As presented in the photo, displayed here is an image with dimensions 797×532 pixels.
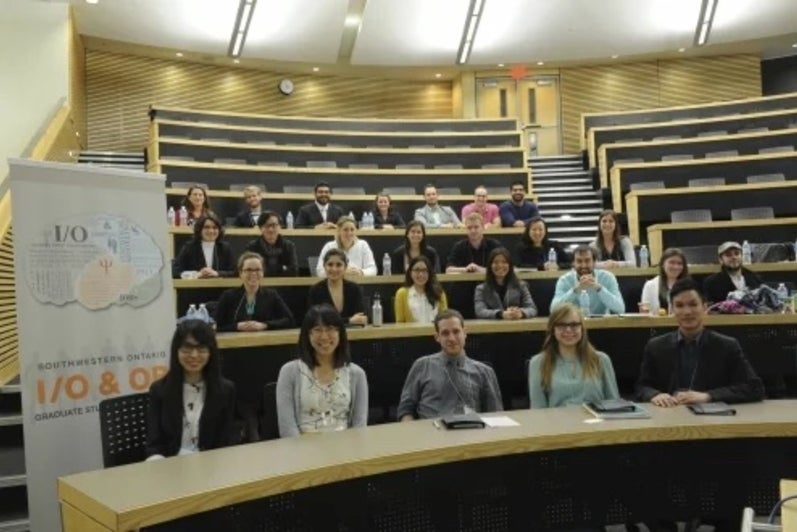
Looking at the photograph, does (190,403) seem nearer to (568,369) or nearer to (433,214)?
(568,369)

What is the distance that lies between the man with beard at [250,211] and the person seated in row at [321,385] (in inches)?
154

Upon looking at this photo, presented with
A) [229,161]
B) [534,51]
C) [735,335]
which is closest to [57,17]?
[229,161]

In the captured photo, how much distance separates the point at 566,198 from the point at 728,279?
5714 millimetres

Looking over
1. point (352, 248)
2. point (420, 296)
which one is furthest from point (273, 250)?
point (420, 296)

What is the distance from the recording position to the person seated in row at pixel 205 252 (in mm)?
5121

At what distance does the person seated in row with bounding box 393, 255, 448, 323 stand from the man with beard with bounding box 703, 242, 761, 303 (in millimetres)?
1813

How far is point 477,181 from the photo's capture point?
9383mm

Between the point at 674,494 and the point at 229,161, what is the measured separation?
7.81 meters

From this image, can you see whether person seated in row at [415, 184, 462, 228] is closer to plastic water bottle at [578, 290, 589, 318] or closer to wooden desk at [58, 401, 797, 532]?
plastic water bottle at [578, 290, 589, 318]

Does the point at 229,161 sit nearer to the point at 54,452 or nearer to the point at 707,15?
the point at 54,452

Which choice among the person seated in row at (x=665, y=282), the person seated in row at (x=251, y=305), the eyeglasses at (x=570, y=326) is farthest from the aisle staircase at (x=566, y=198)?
the eyeglasses at (x=570, y=326)

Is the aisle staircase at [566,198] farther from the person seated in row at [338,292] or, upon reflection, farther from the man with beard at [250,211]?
the person seated in row at [338,292]

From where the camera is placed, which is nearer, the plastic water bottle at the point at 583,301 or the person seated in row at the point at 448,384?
the person seated in row at the point at 448,384

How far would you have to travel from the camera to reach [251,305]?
4.27 meters
